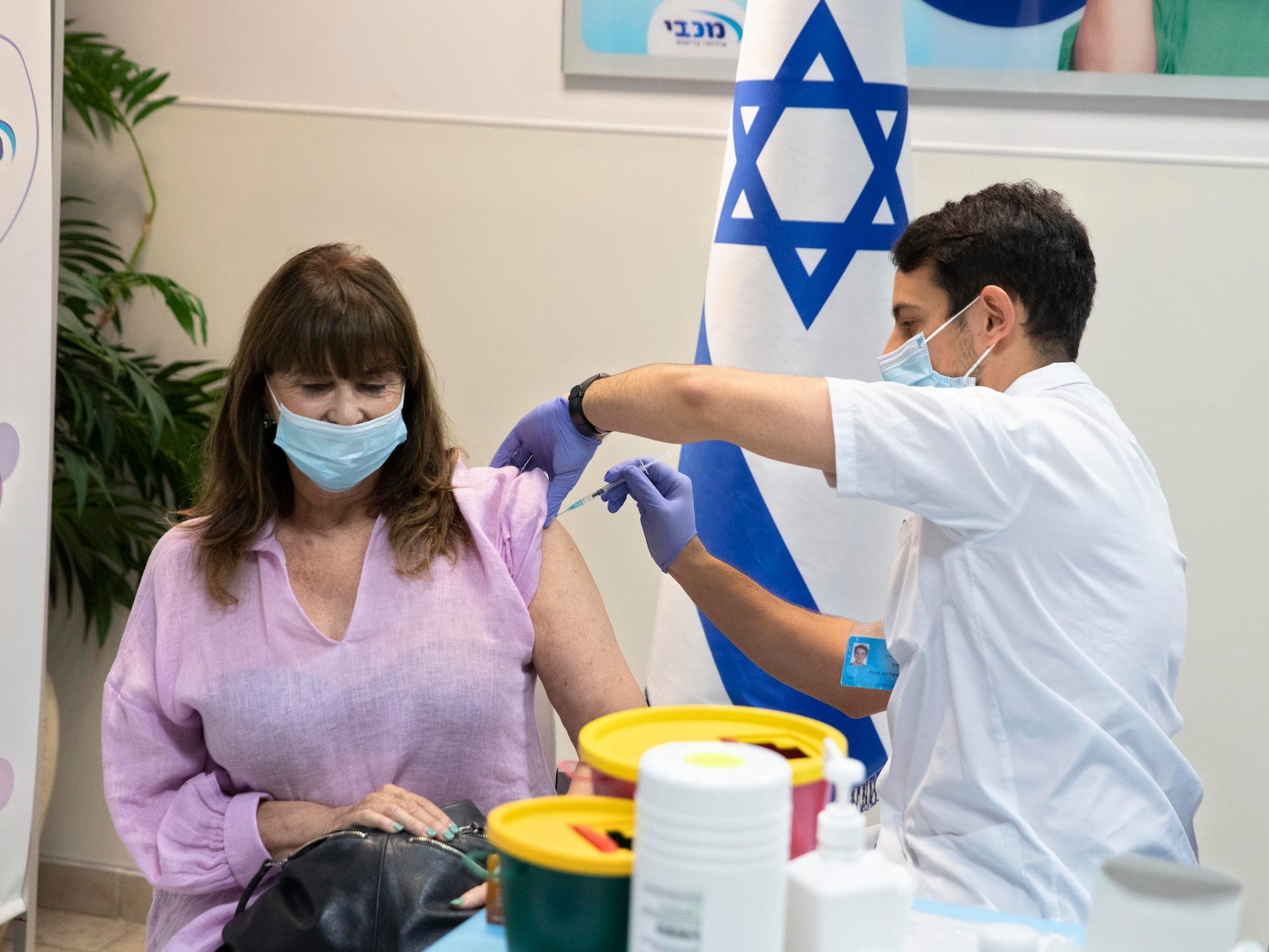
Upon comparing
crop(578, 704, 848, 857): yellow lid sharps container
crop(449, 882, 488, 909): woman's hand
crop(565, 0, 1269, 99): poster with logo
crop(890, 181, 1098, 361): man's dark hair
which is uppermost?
crop(565, 0, 1269, 99): poster with logo

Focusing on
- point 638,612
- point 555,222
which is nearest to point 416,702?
point 638,612

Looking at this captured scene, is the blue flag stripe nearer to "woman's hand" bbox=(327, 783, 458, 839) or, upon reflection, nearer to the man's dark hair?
the man's dark hair

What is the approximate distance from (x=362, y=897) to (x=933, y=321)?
1080 mm

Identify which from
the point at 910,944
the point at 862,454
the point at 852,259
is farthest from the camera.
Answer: the point at 852,259

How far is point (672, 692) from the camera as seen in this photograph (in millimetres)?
2270

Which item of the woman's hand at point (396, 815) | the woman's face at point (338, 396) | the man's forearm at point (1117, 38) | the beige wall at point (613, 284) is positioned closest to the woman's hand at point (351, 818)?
the woman's hand at point (396, 815)

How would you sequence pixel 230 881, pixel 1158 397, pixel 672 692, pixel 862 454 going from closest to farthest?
pixel 862 454 < pixel 230 881 < pixel 672 692 < pixel 1158 397

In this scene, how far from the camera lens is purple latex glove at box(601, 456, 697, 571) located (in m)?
1.90

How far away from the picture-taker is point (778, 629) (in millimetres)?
1979

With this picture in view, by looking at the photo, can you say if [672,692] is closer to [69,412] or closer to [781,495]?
[781,495]

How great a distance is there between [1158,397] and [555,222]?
4.73 ft

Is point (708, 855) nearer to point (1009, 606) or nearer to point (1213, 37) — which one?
point (1009, 606)

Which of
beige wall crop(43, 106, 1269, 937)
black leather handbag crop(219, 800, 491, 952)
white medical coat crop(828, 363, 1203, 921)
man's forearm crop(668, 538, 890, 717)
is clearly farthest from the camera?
beige wall crop(43, 106, 1269, 937)

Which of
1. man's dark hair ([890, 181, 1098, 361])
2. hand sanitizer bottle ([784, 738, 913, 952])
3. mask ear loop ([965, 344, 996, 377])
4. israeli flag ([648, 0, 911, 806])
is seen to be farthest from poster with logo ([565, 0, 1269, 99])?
hand sanitizer bottle ([784, 738, 913, 952])
